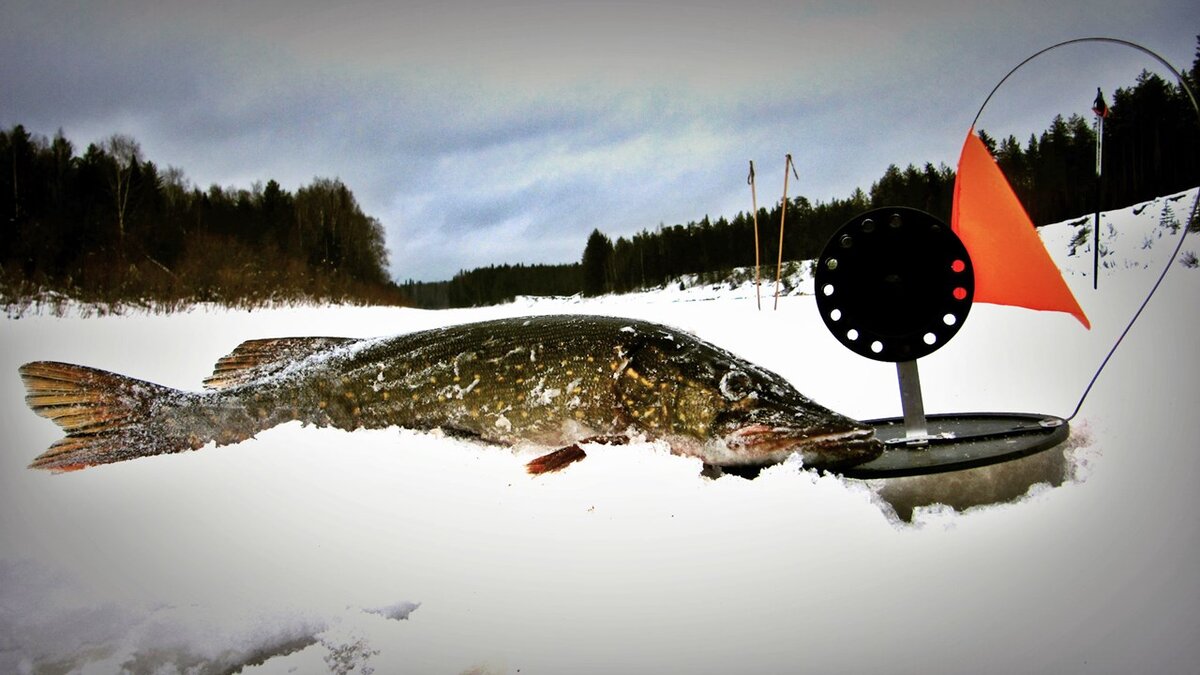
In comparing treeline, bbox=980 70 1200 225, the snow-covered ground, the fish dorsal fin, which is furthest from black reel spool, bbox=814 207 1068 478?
the fish dorsal fin

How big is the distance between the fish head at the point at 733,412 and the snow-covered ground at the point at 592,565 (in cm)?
5

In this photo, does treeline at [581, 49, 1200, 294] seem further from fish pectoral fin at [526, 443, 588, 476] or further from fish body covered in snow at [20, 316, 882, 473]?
fish pectoral fin at [526, 443, 588, 476]

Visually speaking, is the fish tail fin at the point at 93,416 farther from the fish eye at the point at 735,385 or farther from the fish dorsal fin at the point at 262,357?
the fish eye at the point at 735,385

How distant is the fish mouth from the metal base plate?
0.03 meters

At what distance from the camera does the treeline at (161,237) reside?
417cm

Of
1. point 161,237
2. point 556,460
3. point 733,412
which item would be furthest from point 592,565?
point 161,237

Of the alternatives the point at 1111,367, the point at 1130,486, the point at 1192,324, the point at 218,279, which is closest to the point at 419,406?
the point at 1130,486

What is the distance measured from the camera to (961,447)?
1167mm

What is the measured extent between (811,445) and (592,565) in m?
0.46

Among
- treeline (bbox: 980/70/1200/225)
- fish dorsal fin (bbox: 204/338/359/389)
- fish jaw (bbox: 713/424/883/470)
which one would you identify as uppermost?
treeline (bbox: 980/70/1200/225)

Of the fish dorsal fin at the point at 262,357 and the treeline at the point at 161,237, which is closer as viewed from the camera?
the fish dorsal fin at the point at 262,357

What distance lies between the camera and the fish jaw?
3.53 ft

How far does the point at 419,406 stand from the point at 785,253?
2.54m

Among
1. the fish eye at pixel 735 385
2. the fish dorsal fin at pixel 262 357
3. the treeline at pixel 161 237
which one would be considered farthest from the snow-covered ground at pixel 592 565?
the treeline at pixel 161 237
